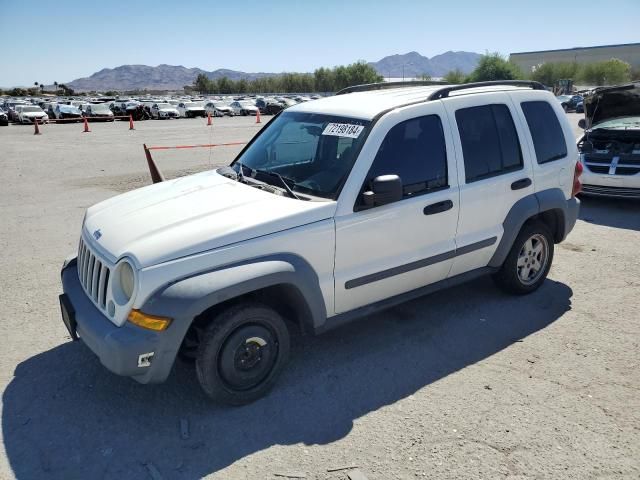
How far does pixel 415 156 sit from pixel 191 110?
3838 centimetres

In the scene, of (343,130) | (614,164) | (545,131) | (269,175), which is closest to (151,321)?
(269,175)

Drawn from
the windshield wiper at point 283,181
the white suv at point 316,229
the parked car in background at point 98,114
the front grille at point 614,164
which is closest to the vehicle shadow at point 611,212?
the front grille at point 614,164

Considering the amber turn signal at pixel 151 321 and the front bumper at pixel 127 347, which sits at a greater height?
the amber turn signal at pixel 151 321

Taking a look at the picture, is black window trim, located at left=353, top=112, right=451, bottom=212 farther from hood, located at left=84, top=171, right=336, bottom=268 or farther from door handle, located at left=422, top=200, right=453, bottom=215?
hood, located at left=84, top=171, right=336, bottom=268

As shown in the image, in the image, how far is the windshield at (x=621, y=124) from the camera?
8520 mm

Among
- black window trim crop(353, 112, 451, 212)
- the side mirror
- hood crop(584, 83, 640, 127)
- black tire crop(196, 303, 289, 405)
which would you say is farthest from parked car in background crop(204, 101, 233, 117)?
black tire crop(196, 303, 289, 405)

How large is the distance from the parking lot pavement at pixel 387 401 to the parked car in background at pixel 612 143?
3.27m

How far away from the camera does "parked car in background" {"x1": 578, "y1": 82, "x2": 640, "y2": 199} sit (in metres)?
8.03

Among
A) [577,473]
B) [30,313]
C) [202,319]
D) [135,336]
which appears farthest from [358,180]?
[30,313]

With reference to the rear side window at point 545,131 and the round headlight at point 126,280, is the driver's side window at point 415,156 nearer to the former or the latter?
the rear side window at point 545,131

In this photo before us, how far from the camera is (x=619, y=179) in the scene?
8039 millimetres

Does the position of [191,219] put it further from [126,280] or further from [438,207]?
[438,207]

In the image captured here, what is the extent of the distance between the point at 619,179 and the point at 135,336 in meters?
7.89

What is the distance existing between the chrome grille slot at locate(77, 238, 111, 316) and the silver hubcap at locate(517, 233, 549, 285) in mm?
3559
